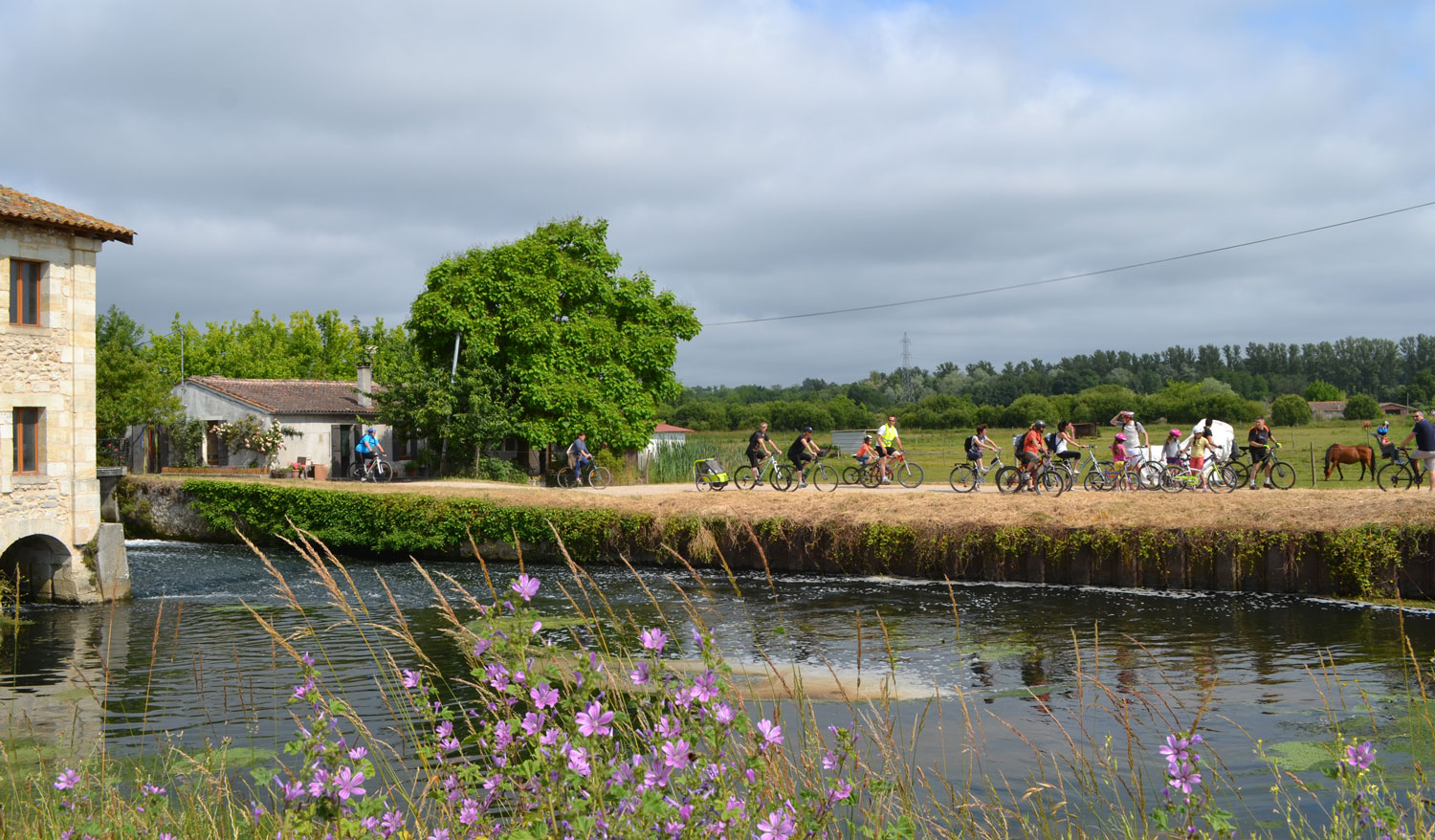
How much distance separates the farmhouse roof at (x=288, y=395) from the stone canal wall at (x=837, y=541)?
34.5 feet

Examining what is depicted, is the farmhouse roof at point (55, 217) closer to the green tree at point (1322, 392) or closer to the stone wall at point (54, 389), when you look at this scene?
the stone wall at point (54, 389)

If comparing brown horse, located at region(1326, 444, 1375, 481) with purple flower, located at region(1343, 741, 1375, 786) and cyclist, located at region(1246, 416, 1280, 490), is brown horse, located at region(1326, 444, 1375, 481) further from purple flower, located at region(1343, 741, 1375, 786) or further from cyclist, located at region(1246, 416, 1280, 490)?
purple flower, located at region(1343, 741, 1375, 786)

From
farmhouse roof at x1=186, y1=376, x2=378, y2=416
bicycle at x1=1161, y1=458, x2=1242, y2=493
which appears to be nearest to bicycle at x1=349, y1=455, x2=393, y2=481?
farmhouse roof at x1=186, y1=376, x2=378, y2=416

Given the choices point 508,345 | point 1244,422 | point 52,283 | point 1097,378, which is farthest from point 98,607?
point 1097,378

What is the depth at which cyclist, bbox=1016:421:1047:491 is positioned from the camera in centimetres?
2445

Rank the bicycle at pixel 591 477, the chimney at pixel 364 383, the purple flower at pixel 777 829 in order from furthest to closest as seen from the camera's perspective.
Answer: the chimney at pixel 364 383, the bicycle at pixel 591 477, the purple flower at pixel 777 829

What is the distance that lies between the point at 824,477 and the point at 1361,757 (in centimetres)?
2631

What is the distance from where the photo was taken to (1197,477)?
2488 centimetres

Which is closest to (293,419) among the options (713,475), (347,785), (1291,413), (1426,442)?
(713,475)

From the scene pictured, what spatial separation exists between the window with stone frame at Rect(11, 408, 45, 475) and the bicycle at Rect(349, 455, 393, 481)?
60.3 feet

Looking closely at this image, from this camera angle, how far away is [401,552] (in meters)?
28.7

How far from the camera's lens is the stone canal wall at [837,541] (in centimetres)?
1825

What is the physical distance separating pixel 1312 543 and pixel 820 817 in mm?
18828

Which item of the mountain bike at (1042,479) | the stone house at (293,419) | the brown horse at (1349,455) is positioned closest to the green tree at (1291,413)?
the brown horse at (1349,455)
